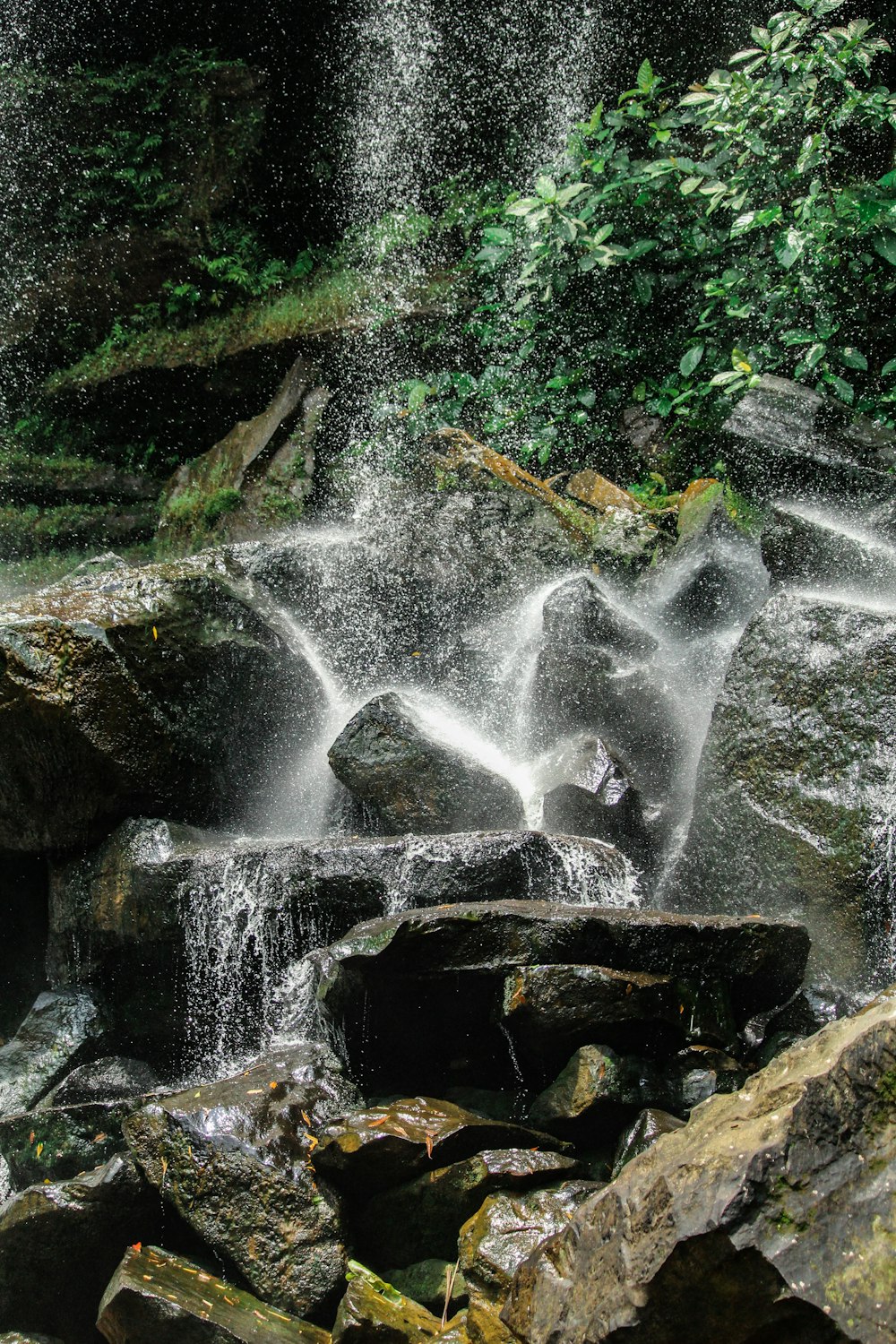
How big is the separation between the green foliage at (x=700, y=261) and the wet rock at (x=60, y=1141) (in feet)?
18.4

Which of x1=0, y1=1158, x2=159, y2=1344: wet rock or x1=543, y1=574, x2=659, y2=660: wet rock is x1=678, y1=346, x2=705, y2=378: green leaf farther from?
x1=0, y1=1158, x2=159, y2=1344: wet rock

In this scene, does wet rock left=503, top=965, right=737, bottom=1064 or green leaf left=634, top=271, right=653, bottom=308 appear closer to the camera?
wet rock left=503, top=965, right=737, bottom=1064

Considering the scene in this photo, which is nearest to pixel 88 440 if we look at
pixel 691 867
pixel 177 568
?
pixel 177 568

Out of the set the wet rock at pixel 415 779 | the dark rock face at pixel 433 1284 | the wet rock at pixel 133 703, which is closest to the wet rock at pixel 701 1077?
the dark rock face at pixel 433 1284

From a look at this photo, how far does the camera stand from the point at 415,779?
18.0ft

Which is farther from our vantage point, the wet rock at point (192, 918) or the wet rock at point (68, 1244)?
the wet rock at point (192, 918)

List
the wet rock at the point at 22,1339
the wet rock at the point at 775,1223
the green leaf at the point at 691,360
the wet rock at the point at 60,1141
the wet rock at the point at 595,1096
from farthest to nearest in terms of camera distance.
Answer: the green leaf at the point at 691,360 < the wet rock at the point at 60,1141 < the wet rock at the point at 595,1096 < the wet rock at the point at 22,1339 < the wet rock at the point at 775,1223

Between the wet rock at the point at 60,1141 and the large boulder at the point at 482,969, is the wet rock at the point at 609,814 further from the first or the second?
the wet rock at the point at 60,1141

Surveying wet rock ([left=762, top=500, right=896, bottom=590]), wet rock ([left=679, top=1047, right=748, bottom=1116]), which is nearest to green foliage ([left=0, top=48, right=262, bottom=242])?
wet rock ([left=762, top=500, right=896, bottom=590])

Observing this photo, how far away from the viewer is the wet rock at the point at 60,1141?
159 inches

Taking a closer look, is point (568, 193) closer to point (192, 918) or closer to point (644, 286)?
point (644, 286)

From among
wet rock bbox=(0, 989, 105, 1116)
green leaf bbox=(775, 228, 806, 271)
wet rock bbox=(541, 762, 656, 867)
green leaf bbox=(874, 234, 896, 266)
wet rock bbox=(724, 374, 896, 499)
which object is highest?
green leaf bbox=(775, 228, 806, 271)

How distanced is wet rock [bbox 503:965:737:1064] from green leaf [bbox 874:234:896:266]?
17.0ft

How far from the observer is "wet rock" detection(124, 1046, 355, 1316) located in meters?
3.20
